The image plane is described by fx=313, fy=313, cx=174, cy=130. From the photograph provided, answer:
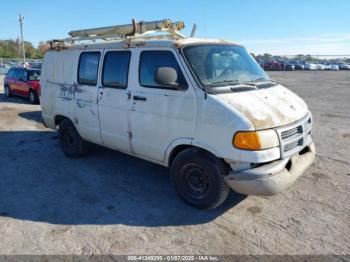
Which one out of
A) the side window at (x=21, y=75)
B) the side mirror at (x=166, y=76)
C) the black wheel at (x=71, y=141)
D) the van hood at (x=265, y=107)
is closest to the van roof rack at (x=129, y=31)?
the side mirror at (x=166, y=76)

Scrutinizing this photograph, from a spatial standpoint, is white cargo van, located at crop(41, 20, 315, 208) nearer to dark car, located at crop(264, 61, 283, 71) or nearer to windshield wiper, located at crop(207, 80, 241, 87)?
windshield wiper, located at crop(207, 80, 241, 87)

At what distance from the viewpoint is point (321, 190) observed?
4613 millimetres

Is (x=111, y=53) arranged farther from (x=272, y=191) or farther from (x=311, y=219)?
(x=311, y=219)

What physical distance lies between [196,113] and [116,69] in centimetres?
173

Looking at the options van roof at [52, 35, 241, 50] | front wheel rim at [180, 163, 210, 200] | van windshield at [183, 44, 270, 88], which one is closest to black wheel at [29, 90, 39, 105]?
van roof at [52, 35, 241, 50]

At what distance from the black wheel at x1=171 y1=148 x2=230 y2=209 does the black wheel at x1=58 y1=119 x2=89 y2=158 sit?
8.31ft

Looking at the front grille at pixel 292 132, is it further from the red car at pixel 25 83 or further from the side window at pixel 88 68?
the red car at pixel 25 83

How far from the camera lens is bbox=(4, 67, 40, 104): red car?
13758 mm

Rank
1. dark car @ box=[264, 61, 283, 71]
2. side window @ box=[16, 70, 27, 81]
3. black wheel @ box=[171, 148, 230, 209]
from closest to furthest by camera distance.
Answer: black wheel @ box=[171, 148, 230, 209] → side window @ box=[16, 70, 27, 81] → dark car @ box=[264, 61, 283, 71]

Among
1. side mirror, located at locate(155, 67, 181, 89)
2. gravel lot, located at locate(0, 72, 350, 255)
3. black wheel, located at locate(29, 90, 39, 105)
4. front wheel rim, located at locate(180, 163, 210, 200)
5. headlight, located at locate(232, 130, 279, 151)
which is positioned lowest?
gravel lot, located at locate(0, 72, 350, 255)

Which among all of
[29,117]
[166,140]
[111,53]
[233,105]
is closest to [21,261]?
[166,140]

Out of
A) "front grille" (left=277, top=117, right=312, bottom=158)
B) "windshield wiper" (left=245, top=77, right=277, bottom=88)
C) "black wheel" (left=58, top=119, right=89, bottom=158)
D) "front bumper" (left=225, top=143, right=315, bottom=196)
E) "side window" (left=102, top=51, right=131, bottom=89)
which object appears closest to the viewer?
"front bumper" (left=225, top=143, right=315, bottom=196)

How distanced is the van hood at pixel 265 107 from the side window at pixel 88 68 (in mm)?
2493

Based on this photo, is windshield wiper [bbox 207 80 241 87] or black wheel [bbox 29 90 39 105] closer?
windshield wiper [bbox 207 80 241 87]
